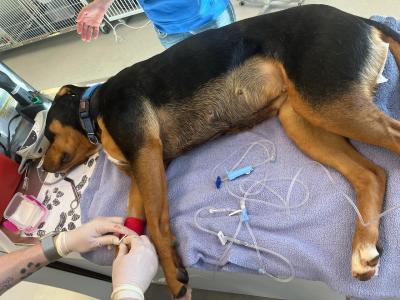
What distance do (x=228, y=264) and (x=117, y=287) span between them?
428mm

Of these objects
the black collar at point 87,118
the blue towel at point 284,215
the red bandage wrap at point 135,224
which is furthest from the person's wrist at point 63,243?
the black collar at point 87,118

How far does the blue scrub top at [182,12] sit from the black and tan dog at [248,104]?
17.5 inches

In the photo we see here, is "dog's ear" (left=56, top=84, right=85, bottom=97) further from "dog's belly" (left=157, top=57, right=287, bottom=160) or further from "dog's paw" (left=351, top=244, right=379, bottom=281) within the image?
"dog's paw" (left=351, top=244, right=379, bottom=281)

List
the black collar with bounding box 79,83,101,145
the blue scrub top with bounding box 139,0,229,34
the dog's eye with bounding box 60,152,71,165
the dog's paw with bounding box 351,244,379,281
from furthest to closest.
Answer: the blue scrub top with bounding box 139,0,229,34, the dog's eye with bounding box 60,152,71,165, the black collar with bounding box 79,83,101,145, the dog's paw with bounding box 351,244,379,281

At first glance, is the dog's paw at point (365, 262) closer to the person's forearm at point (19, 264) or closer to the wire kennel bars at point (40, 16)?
the person's forearm at point (19, 264)

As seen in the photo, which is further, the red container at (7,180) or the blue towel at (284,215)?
the red container at (7,180)

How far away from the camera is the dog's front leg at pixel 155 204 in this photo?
1.43m

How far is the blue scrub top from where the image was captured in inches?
81.3

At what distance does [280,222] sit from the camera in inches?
54.3

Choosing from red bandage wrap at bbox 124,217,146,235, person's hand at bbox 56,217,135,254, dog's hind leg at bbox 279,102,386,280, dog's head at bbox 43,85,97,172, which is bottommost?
dog's hind leg at bbox 279,102,386,280

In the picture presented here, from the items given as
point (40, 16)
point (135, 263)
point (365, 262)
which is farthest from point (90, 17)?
point (40, 16)

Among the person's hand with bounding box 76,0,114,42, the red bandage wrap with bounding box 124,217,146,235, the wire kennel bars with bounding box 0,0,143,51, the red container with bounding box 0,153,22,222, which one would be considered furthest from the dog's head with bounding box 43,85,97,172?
the wire kennel bars with bounding box 0,0,143,51

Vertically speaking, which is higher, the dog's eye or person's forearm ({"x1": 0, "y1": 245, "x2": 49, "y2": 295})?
the dog's eye

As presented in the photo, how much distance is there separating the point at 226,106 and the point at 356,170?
24.5 inches
